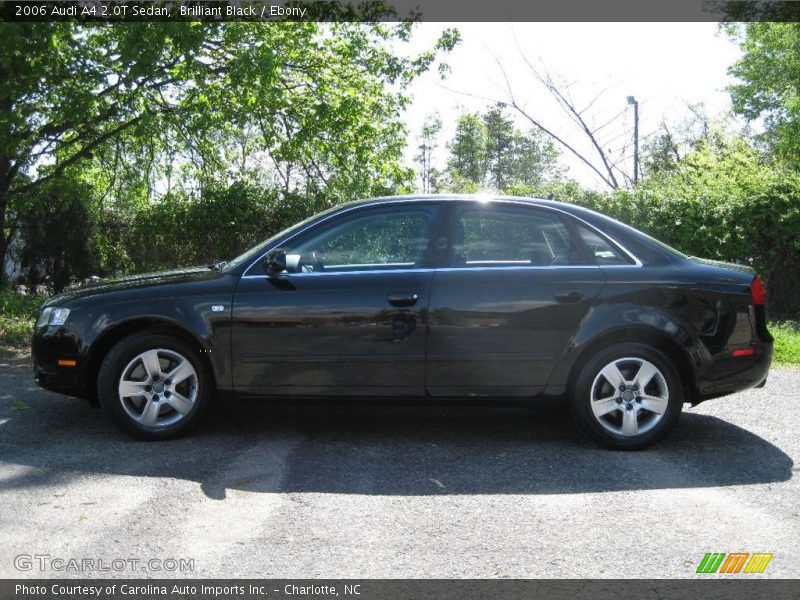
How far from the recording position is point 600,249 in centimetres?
593

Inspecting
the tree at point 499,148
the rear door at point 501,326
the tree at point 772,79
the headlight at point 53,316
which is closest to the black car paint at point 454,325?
the rear door at point 501,326

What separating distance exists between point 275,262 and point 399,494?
1.87 meters

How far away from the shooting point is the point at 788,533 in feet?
14.1

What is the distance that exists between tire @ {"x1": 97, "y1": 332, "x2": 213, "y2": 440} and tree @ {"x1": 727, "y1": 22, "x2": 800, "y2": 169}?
32554 mm

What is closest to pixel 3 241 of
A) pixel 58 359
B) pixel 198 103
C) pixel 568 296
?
pixel 198 103

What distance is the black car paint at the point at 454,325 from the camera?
571 cm

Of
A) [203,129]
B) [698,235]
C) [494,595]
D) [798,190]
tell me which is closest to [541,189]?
[698,235]

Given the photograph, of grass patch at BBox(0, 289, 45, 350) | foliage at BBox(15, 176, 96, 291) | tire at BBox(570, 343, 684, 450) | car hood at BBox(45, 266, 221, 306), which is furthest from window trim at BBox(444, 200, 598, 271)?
foliage at BBox(15, 176, 96, 291)

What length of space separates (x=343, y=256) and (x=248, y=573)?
8.99 feet

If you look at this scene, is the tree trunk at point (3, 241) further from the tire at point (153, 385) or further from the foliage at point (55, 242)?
the tire at point (153, 385)

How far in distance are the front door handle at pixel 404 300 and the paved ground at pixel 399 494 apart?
97 centimetres

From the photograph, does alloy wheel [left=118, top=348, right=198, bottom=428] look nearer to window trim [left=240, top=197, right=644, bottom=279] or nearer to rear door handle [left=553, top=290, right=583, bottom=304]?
window trim [left=240, top=197, right=644, bottom=279]

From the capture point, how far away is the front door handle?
5742mm

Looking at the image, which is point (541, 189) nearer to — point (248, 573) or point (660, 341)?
point (660, 341)
